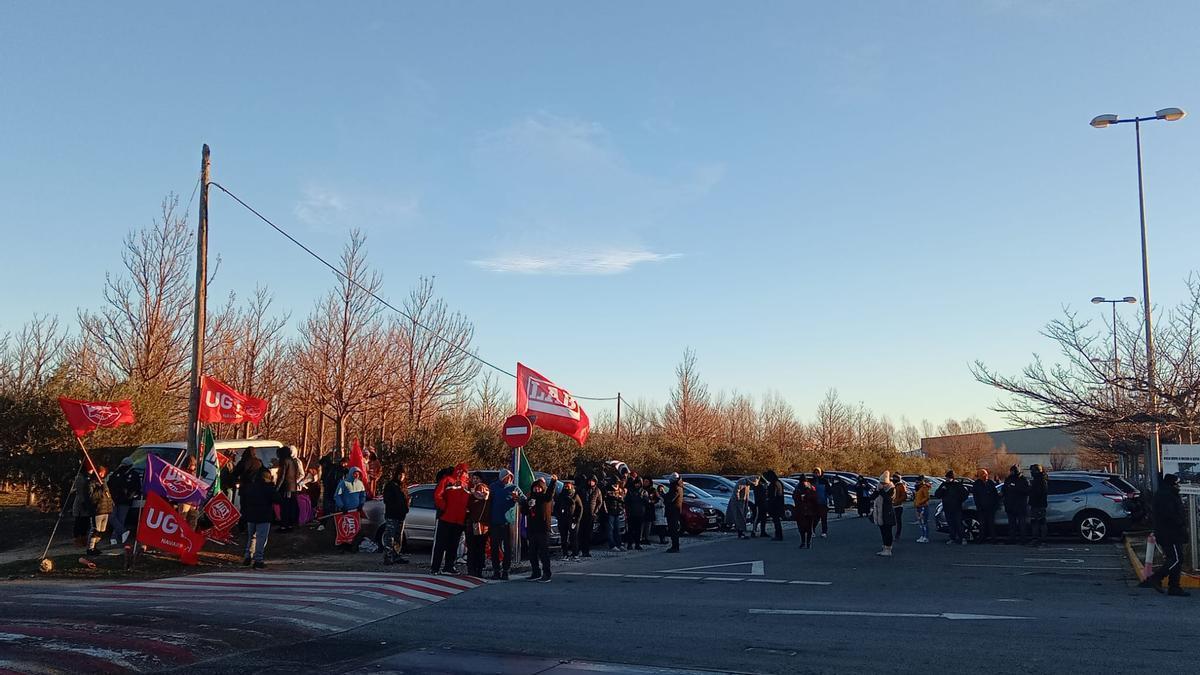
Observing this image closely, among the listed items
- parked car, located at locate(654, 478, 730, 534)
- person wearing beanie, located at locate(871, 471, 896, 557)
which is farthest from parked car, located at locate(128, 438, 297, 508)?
person wearing beanie, located at locate(871, 471, 896, 557)

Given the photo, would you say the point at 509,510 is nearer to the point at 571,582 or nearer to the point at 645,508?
the point at 571,582

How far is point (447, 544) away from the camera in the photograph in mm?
15305

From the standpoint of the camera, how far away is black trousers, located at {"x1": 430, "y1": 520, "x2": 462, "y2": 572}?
600 inches

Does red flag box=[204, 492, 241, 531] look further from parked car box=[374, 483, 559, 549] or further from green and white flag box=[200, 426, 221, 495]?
parked car box=[374, 483, 559, 549]

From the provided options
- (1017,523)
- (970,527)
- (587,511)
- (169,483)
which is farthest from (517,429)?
(1017,523)

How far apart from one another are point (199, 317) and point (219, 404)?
1.92 meters

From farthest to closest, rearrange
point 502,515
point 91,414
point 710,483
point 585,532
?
point 710,483
point 585,532
point 91,414
point 502,515

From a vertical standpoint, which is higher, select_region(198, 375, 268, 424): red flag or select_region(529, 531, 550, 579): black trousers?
select_region(198, 375, 268, 424): red flag

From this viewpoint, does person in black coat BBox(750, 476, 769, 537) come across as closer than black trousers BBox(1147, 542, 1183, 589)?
No

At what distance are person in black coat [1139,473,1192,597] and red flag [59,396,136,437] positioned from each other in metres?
17.4

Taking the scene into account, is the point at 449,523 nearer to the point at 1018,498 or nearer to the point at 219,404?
the point at 219,404

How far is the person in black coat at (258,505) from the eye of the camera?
1529 centimetres

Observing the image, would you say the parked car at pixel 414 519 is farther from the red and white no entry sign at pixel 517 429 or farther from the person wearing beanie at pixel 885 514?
the person wearing beanie at pixel 885 514

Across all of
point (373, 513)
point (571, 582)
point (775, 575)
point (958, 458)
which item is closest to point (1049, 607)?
point (775, 575)
